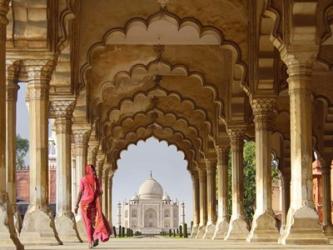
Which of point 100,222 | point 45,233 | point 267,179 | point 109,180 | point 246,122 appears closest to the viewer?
point 100,222

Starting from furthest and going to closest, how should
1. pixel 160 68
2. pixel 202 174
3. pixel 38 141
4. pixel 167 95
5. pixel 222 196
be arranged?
pixel 202 174 < pixel 167 95 < pixel 222 196 < pixel 160 68 < pixel 38 141

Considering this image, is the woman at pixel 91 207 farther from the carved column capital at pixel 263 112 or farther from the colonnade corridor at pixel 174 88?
the carved column capital at pixel 263 112

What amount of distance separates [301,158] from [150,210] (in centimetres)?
11365

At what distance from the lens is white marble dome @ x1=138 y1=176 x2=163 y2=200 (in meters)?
125

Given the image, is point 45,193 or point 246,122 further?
point 246,122

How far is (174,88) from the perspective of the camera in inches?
1210

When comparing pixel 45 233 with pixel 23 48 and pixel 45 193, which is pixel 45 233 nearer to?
pixel 45 193

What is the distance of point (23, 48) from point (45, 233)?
12.7ft

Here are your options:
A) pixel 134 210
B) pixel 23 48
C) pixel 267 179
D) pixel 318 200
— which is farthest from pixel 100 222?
pixel 134 210

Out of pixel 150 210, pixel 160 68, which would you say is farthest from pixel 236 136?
pixel 150 210

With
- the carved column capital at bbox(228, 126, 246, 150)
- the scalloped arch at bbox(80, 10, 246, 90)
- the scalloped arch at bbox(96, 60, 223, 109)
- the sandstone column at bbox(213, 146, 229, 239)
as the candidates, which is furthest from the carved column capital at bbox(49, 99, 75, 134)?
the sandstone column at bbox(213, 146, 229, 239)

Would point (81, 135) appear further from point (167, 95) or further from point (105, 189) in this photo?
point (105, 189)

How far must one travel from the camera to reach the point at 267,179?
21.3m

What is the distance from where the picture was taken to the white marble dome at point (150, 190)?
125062mm
